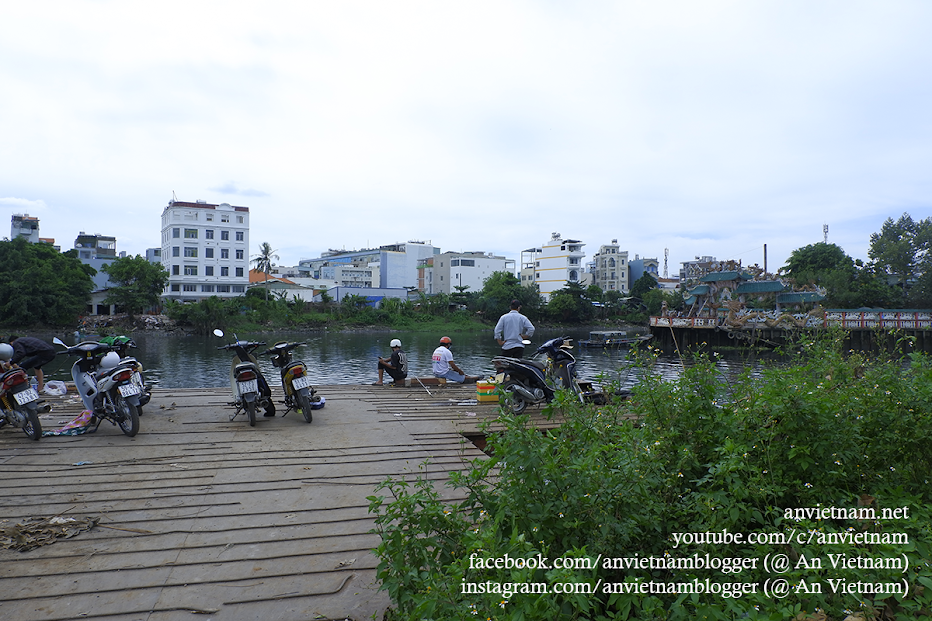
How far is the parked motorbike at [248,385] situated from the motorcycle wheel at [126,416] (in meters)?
1.06

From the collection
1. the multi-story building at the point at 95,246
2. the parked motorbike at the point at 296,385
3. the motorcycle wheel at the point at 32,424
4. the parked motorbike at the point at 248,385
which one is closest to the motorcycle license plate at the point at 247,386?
the parked motorbike at the point at 248,385

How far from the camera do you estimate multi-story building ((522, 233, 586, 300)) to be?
80750 mm

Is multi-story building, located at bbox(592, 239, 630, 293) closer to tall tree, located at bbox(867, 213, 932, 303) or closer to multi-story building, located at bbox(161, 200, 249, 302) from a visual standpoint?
tall tree, located at bbox(867, 213, 932, 303)

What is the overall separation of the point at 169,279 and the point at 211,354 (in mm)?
25573

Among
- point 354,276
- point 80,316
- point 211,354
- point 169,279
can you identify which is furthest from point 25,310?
point 354,276

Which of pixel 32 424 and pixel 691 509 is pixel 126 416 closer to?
pixel 32 424

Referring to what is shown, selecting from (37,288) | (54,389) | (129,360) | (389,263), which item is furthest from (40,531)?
(389,263)

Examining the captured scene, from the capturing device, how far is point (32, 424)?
555cm

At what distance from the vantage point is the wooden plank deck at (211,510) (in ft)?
8.57

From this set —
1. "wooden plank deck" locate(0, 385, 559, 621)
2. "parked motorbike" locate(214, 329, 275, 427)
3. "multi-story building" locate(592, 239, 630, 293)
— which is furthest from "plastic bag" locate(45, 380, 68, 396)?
"multi-story building" locate(592, 239, 630, 293)

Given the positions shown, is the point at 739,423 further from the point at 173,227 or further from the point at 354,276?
the point at 354,276

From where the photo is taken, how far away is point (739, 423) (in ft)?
9.82

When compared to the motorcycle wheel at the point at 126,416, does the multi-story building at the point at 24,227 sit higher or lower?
higher

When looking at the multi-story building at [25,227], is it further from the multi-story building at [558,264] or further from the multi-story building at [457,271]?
the multi-story building at [558,264]
